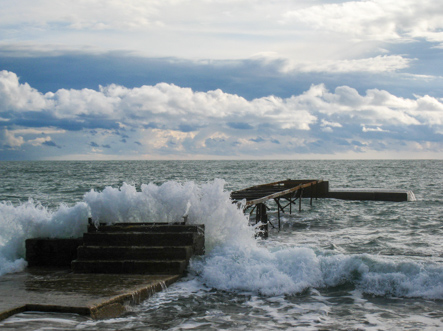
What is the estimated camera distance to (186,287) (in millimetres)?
7973

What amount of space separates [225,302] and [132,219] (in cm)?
436

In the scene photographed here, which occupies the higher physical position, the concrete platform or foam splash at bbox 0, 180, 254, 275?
foam splash at bbox 0, 180, 254, 275

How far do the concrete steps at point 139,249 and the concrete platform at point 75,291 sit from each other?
283 mm

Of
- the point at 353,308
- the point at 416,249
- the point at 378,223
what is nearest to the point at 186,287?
the point at 353,308

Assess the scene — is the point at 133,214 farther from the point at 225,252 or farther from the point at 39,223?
the point at 225,252

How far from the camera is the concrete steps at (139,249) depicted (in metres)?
8.60

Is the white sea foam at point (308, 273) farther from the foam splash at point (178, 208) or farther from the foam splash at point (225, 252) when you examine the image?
the foam splash at point (178, 208)

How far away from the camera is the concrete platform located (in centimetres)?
629

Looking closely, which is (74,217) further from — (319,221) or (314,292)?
(319,221)

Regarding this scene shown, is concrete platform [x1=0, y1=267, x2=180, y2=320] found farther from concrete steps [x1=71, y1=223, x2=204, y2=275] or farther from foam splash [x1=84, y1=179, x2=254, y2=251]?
foam splash [x1=84, y1=179, x2=254, y2=251]

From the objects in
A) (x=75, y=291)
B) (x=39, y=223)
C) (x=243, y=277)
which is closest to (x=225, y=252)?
(x=243, y=277)

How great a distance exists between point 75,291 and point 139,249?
2003 mm

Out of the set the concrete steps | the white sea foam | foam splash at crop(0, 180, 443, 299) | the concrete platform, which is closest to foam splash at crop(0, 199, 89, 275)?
foam splash at crop(0, 180, 443, 299)

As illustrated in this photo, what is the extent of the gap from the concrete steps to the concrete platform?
28 centimetres
